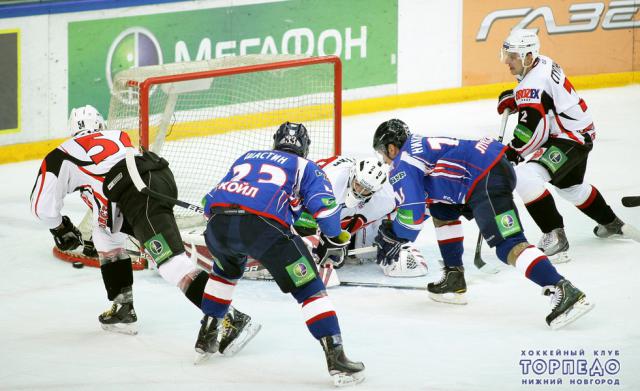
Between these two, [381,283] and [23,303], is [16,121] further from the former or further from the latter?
[381,283]

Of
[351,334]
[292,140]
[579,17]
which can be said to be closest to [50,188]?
[292,140]

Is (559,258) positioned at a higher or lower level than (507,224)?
lower

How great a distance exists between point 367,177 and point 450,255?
56 centimetres

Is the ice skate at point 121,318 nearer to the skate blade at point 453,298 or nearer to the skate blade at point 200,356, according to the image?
the skate blade at point 200,356

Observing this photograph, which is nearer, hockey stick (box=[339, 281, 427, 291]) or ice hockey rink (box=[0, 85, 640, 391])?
ice hockey rink (box=[0, 85, 640, 391])

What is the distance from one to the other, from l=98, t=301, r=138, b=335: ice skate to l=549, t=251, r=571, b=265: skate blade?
2308 millimetres

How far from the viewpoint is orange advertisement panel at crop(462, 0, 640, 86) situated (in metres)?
10.9

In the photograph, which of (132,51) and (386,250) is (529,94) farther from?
(132,51)

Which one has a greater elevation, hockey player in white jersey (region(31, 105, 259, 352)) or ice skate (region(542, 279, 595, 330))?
hockey player in white jersey (region(31, 105, 259, 352))

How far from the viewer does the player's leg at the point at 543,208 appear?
6.71 metres

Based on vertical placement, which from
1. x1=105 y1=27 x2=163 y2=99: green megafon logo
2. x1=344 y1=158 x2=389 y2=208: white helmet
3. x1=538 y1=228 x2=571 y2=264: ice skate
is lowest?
x1=538 y1=228 x2=571 y2=264: ice skate

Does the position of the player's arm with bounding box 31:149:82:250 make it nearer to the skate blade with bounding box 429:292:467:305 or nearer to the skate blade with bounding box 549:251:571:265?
the skate blade with bounding box 429:292:467:305

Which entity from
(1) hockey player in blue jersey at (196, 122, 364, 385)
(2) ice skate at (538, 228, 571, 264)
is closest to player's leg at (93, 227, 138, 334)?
(1) hockey player in blue jersey at (196, 122, 364, 385)

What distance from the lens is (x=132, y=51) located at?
9.23 m
